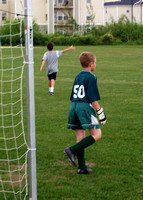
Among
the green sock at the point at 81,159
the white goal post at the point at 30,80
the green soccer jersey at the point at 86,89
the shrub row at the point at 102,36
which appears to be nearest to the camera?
the white goal post at the point at 30,80

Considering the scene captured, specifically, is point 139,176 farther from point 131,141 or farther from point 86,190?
point 131,141

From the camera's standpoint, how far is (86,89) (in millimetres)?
5840

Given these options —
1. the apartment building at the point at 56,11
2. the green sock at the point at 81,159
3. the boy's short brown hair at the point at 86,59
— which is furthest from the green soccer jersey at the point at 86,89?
the apartment building at the point at 56,11

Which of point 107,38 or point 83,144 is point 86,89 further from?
point 107,38

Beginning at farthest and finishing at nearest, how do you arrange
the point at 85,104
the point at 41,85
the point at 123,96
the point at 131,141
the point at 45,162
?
the point at 41,85 → the point at 123,96 → the point at 131,141 → the point at 45,162 → the point at 85,104

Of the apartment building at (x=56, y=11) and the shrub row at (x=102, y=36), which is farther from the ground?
the apartment building at (x=56, y=11)

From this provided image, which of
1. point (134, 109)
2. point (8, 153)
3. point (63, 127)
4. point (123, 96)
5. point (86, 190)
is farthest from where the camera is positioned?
point (123, 96)

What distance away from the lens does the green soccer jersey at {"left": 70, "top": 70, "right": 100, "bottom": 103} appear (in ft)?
19.0

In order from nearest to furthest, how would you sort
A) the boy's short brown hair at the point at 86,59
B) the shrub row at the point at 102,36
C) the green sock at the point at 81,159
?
1. the boy's short brown hair at the point at 86,59
2. the green sock at the point at 81,159
3. the shrub row at the point at 102,36

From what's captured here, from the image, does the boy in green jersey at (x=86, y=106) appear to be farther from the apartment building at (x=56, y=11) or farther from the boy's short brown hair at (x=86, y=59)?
the apartment building at (x=56, y=11)

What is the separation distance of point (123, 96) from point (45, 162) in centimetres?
764

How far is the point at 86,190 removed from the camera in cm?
543

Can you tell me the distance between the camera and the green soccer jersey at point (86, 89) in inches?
228

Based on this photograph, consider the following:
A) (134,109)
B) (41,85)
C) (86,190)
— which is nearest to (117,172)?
(86,190)
